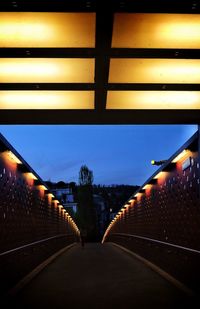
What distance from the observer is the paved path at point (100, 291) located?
770 cm

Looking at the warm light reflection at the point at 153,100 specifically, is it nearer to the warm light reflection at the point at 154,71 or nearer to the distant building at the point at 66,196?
the warm light reflection at the point at 154,71

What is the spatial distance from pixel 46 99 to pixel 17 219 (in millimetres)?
7157

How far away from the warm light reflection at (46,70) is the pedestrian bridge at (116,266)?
3.47m

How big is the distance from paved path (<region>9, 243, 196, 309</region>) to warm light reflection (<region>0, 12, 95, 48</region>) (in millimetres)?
4170

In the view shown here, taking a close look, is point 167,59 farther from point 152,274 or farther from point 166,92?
point 152,274

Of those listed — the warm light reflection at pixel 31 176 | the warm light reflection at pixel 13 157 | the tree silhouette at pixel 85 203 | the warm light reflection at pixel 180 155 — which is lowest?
the warm light reflection at pixel 180 155

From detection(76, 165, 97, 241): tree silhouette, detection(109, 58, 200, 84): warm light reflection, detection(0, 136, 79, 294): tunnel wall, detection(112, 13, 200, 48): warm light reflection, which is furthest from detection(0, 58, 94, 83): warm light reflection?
detection(76, 165, 97, 241): tree silhouette

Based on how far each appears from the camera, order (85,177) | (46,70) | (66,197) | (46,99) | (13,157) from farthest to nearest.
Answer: (66,197) → (85,177) → (13,157) → (46,99) → (46,70)

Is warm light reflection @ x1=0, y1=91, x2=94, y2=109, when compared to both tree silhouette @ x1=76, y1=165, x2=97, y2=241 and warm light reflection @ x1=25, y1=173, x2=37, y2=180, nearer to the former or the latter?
warm light reflection @ x1=25, y1=173, x2=37, y2=180

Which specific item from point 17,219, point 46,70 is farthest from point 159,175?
point 46,70

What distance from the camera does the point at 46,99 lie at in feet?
22.6

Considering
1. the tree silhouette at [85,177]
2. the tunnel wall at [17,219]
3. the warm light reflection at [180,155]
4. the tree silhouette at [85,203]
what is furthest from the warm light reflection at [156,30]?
the tree silhouette at [85,177]

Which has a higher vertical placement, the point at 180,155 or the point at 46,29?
the point at 180,155

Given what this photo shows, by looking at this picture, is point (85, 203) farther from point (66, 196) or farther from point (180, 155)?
point (180, 155)
